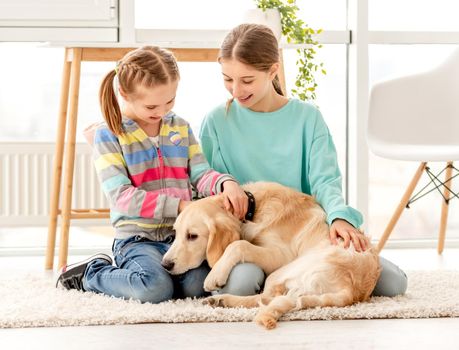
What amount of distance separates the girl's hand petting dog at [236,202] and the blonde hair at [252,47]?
409mm

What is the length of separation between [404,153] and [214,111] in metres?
1.03

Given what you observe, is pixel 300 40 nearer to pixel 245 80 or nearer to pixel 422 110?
pixel 422 110

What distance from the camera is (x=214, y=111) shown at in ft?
9.09

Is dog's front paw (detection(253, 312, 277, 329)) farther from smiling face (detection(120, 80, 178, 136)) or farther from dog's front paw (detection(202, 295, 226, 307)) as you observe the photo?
smiling face (detection(120, 80, 178, 136))

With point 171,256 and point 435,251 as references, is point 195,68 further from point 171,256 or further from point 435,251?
point 171,256

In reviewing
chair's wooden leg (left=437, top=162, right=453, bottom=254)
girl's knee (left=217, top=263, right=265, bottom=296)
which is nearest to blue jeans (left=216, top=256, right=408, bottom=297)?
girl's knee (left=217, top=263, right=265, bottom=296)

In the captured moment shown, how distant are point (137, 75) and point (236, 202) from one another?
495 mm

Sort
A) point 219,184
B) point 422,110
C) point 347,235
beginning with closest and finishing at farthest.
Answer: point 347,235 → point 219,184 → point 422,110

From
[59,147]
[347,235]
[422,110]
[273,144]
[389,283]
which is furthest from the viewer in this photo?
[422,110]

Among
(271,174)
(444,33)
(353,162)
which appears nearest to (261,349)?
(271,174)

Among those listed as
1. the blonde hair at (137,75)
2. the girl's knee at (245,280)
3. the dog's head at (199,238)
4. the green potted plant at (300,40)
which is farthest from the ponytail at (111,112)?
the green potted plant at (300,40)

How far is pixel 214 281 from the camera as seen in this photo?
2.35 metres

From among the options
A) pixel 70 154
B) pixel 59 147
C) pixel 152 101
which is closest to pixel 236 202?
pixel 152 101

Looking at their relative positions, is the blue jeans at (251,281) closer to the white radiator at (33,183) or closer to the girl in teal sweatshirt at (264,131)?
the girl in teal sweatshirt at (264,131)
